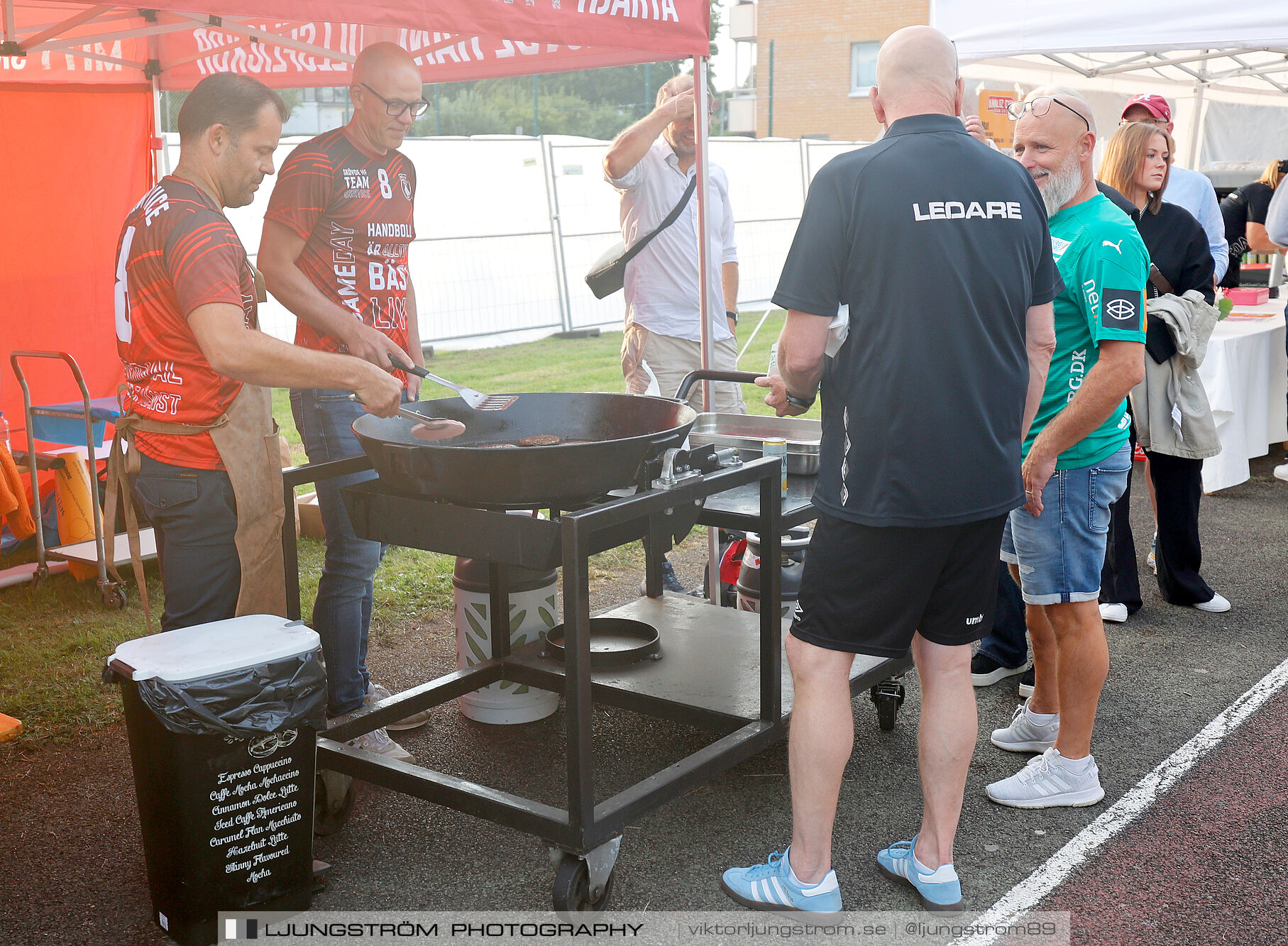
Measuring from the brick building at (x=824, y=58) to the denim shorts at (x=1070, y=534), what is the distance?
24127 mm

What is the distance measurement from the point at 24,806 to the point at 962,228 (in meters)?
2.90

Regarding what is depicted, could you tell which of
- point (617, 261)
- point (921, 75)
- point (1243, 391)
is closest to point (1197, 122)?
point (1243, 391)

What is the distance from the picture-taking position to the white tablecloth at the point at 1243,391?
6.30m

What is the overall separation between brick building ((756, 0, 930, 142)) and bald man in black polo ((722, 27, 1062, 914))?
81.0 feet

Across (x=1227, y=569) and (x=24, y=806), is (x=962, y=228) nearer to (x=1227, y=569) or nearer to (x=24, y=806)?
(x=24, y=806)

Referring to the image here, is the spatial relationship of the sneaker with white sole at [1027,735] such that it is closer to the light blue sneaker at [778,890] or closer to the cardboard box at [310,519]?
the light blue sneaker at [778,890]

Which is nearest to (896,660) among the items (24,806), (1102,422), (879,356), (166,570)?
(1102,422)

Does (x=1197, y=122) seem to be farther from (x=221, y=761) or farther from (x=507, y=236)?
(x=221, y=761)

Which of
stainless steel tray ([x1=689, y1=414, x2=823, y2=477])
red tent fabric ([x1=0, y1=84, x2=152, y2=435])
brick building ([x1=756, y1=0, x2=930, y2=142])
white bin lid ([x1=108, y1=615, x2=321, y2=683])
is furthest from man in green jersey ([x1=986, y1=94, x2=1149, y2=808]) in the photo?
brick building ([x1=756, y1=0, x2=930, y2=142])

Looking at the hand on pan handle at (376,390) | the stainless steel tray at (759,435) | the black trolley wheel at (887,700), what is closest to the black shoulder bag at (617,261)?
the stainless steel tray at (759,435)

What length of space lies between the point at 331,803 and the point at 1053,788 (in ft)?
6.42

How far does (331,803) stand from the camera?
2928 mm

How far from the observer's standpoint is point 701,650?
11.6 feet

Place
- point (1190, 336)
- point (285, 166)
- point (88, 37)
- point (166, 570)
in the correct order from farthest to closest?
1. point (88, 37)
2. point (1190, 336)
3. point (285, 166)
4. point (166, 570)
